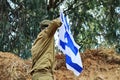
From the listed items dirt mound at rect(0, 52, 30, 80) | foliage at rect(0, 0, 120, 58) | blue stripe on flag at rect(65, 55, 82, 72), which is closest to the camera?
blue stripe on flag at rect(65, 55, 82, 72)

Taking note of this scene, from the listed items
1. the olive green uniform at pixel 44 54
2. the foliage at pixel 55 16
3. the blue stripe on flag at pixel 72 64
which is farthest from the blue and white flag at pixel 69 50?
the foliage at pixel 55 16

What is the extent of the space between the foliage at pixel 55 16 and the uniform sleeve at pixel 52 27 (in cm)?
710

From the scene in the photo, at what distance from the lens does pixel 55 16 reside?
14.5 metres

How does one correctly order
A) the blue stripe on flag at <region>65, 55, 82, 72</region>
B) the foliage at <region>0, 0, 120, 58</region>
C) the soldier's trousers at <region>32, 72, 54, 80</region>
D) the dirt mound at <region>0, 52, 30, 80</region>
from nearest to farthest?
1. the soldier's trousers at <region>32, 72, 54, 80</region>
2. the blue stripe on flag at <region>65, 55, 82, 72</region>
3. the dirt mound at <region>0, 52, 30, 80</region>
4. the foliage at <region>0, 0, 120, 58</region>

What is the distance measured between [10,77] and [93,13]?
8.16 m

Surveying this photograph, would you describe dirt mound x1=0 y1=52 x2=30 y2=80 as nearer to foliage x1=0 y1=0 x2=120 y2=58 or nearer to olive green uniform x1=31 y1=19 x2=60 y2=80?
olive green uniform x1=31 y1=19 x2=60 y2=80

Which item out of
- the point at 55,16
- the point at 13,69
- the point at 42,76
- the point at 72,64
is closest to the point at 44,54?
the point at 42,76

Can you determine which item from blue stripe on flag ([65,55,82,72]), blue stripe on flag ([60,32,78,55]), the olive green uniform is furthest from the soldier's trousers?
blue stripe on flag ([60,32,78,55])

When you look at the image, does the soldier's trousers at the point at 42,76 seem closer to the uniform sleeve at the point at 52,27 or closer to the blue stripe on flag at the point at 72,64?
the uniform sleeve at the point at 52,27

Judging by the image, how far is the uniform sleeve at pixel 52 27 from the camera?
5102mm

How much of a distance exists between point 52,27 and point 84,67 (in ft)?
13.4

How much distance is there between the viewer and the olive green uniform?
5.05 meters

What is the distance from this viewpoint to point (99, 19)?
1581 cm

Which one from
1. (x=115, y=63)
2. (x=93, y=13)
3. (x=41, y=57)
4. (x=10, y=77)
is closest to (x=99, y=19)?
(x=93, y=13)
